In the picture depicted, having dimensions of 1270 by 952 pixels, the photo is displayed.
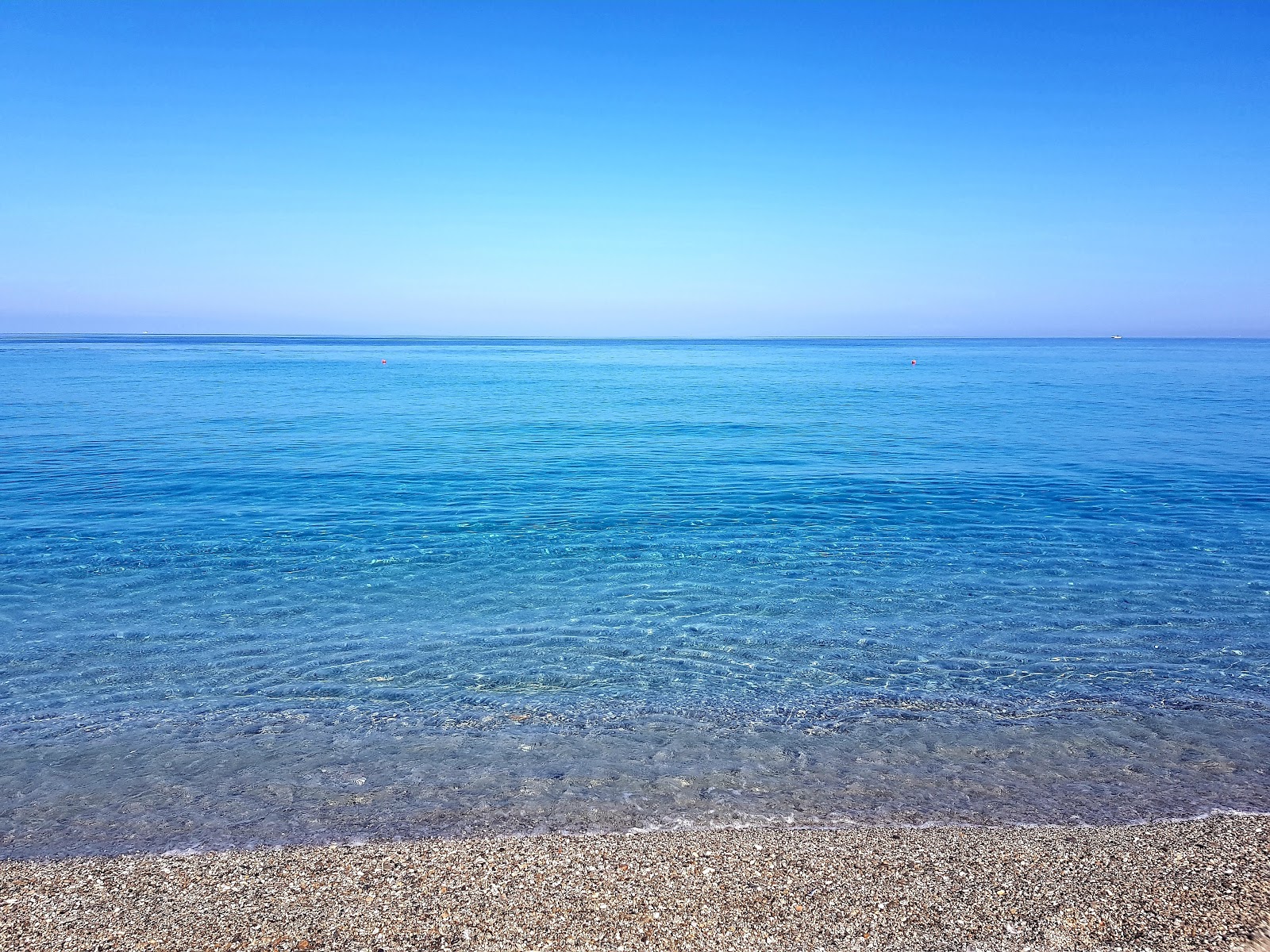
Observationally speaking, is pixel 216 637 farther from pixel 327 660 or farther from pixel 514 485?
pixel 514 485

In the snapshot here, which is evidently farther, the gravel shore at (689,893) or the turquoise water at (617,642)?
the turquoise water at (617,642)

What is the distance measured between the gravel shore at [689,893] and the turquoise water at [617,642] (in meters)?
0.43

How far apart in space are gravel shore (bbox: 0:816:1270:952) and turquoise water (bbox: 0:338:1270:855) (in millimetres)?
435

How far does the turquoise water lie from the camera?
710 centimetres

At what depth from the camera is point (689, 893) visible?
5473 mm

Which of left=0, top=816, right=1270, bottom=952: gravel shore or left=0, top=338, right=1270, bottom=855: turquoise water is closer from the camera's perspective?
left=0, top=816, right=1270, bottom=952: gravel shore

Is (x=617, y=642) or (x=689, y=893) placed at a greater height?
(x=689, y=893)

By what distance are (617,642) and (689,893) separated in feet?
18.2

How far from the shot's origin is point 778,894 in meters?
5.48

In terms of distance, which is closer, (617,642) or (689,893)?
(689,893)

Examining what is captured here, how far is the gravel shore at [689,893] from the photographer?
5.02m

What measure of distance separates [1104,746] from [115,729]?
9.74 meters

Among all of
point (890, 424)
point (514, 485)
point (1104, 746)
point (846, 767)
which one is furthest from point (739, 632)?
point (890, 424)

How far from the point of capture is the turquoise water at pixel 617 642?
279 inches
